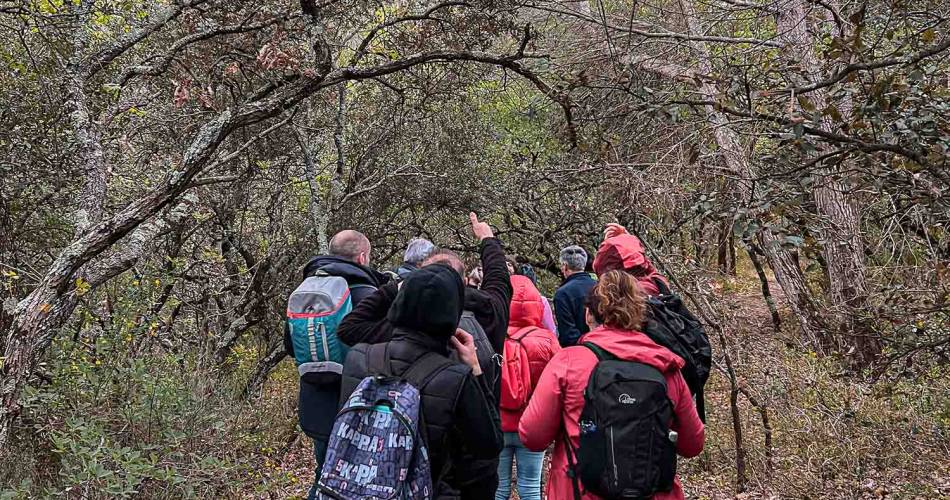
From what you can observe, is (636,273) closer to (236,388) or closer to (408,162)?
(236,388)

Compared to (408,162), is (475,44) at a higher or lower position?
higher

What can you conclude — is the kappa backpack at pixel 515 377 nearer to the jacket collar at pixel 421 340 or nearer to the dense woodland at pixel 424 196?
the dense woodland at pixel 424 196

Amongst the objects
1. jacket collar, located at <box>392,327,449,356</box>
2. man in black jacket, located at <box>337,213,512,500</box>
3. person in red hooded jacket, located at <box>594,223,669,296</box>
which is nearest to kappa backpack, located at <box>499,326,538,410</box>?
man in black jacket, located at <box>337,213,512,500</box>

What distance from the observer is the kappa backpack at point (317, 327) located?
3.41 meters

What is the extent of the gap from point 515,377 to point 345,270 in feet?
4.30

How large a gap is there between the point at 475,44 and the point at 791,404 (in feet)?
13.9

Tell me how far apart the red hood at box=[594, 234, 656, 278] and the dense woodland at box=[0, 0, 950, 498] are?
0.38m

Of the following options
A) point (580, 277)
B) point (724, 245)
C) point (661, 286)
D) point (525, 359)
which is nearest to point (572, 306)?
point (580, 277)

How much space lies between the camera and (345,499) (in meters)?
2.52

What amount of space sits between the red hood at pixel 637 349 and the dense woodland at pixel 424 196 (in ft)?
2.25

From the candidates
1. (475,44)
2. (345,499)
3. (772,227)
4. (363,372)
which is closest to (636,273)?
(772,227)

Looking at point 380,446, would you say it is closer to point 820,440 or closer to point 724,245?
point 820,440

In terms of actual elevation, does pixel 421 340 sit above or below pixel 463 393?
above

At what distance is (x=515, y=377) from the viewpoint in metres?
4.27
